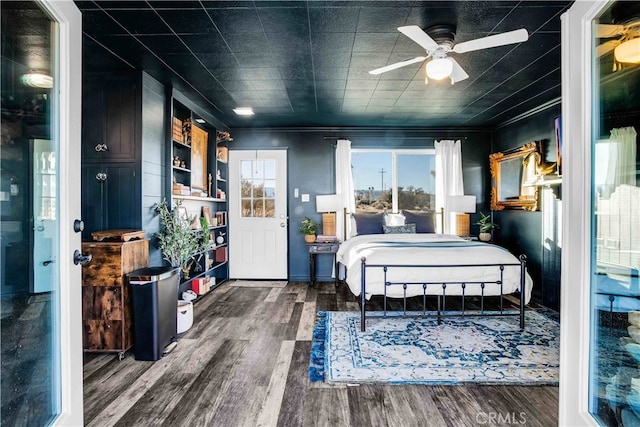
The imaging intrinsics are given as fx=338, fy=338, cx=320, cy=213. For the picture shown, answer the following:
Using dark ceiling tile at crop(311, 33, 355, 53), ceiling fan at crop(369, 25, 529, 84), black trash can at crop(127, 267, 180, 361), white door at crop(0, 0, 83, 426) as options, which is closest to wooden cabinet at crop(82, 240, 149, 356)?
black trash can at crop(127, 267, 180, 361)

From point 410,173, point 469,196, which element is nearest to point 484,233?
point 469,196

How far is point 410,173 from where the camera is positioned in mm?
5582

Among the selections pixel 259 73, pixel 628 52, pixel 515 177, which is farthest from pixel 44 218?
pixel 515 177

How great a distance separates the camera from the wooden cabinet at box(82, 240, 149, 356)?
2.65 m

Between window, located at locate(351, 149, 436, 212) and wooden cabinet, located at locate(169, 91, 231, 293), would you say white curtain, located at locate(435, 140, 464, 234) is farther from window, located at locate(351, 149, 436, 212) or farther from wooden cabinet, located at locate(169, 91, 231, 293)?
wooden cabinet, located at locate(169, 91, 231, 293)

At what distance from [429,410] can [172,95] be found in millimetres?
3694

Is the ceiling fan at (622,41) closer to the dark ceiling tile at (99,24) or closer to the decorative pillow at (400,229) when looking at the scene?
the dark ceiling tile at (99,24)

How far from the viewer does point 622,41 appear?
5.08 ft

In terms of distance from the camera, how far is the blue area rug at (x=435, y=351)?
2365 millimetres

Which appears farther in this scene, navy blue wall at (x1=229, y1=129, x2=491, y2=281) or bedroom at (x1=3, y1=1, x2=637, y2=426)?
navy blue wall at (x1=229, y1=129, x2=491, y2=281)

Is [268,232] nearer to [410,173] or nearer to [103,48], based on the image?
[410,173]

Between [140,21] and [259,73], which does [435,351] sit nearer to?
[259,73]

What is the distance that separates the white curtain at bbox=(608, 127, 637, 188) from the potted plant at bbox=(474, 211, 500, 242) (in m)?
3.36

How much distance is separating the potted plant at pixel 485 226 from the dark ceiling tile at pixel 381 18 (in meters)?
3.67
